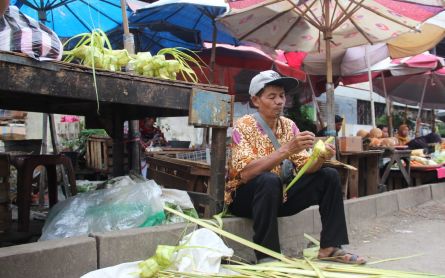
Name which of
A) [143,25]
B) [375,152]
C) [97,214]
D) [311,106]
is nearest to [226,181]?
[97,214]

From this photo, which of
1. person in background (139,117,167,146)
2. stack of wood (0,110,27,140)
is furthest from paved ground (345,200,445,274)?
stack of wood (0,110,27,140)

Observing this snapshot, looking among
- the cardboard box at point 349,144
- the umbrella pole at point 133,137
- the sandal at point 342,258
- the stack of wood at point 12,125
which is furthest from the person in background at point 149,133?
the sandal at point 342,258

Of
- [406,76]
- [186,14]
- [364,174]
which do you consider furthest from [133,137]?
[406,76]

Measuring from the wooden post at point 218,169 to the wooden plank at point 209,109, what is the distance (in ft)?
0.36

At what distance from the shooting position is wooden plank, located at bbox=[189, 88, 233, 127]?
272cm

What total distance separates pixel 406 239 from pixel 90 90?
341cm

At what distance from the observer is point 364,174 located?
20.1 ft

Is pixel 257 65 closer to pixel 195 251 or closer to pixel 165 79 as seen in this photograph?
pixel 165 79

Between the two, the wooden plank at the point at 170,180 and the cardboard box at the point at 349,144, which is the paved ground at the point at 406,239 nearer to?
the cardboard box at the point at 349,144

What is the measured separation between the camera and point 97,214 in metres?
2.72

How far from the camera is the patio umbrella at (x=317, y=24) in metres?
5.54

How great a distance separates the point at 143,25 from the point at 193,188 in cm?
369

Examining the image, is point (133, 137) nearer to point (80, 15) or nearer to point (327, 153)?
point (327, 153)

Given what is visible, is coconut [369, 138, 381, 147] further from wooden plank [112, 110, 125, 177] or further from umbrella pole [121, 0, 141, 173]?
wooden plank [112, 110, 125, 177]
